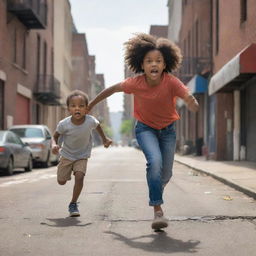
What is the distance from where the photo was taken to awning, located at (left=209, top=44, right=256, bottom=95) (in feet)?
54.5

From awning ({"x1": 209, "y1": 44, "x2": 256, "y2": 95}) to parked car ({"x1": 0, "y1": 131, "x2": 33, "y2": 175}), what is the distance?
6.71 meters

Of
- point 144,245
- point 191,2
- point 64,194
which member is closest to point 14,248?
point 144,245

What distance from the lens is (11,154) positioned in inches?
587

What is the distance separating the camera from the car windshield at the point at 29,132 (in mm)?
19938

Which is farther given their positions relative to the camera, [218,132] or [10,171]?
[218,132]

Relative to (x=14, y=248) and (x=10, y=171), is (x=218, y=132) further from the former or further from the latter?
(x=14, y=248)

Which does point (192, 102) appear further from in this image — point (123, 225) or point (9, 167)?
point (9, 167)

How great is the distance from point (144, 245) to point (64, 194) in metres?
4.73

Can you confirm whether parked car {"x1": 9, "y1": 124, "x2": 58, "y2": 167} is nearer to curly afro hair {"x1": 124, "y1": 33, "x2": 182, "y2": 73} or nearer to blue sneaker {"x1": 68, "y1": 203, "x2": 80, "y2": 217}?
blue sneaker {"x1": 68, "y1": 203, "x2": 80, "y2": 217}

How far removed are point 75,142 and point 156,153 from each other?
4.41ft

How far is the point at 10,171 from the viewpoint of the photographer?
1490cm

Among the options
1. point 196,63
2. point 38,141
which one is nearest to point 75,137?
point 38,141

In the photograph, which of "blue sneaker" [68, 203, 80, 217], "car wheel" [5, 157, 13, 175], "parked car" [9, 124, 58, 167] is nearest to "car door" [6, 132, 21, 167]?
"car wheel" [5, 157, 13, 175]

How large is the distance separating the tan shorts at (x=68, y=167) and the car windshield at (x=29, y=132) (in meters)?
13.0
